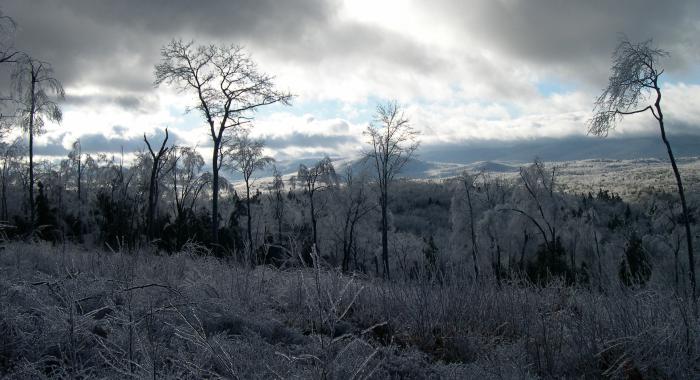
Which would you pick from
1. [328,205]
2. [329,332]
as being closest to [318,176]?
[328,205]

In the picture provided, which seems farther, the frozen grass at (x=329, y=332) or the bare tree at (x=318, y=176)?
the bare tree at (x=318, y=176)

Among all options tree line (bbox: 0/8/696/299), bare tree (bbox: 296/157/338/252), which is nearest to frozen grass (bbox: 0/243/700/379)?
tree line (bbox: 0/8/696/299)

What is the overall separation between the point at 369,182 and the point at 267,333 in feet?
114

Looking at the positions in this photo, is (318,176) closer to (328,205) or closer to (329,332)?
(328,205)

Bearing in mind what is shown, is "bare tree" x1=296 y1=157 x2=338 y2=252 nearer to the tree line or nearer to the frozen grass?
the tree line

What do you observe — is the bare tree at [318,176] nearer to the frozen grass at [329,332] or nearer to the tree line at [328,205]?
the tree line at [328,205]

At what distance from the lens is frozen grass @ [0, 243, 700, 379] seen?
11.4 feet

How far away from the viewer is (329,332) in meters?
5.02

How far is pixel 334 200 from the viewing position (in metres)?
37.6

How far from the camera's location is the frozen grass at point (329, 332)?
3482mm

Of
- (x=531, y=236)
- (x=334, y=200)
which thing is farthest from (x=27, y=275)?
(x=531, y=236)

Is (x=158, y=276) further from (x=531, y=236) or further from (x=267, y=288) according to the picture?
(x=531, y=236)

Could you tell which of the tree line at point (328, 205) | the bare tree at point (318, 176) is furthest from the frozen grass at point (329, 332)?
the bare tree at point (318, 176)

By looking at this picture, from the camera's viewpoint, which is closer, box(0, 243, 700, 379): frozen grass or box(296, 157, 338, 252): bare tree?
box(0, 243, 700, 379): frozen grass
